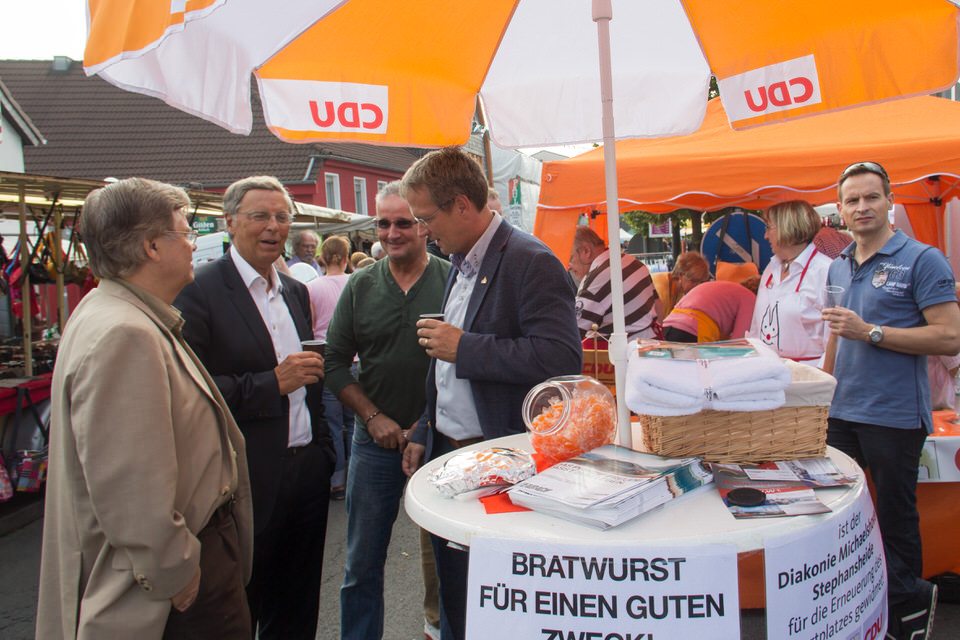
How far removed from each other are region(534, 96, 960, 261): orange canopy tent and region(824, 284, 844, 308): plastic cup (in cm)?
184

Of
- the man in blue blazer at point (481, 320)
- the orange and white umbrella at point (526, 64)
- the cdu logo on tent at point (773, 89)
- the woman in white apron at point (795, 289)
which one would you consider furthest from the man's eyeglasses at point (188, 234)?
the woman in white apron at point (795, 289)

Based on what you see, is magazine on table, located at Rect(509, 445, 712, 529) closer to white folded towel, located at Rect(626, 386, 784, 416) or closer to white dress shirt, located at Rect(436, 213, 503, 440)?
white folded towel, located at Rect(626, 386, 784, 416)

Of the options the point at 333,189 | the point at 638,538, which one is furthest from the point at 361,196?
the point at 638,538

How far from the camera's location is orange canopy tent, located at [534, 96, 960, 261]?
4336 mm

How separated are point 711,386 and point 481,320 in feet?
2.66

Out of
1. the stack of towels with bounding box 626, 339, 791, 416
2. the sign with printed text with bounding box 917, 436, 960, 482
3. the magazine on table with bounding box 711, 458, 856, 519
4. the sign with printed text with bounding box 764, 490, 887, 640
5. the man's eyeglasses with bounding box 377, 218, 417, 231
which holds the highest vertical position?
the man's eyeglasses with bounding box 377, 218, 417, 231

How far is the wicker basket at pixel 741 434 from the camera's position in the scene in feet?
5.42

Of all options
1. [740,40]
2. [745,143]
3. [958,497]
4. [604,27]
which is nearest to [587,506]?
[604,27]

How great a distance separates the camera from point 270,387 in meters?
2.21

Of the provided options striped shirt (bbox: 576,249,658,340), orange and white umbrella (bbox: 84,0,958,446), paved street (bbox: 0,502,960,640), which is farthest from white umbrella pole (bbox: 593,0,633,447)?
striped shirt (bbox: 576,249,658,340)

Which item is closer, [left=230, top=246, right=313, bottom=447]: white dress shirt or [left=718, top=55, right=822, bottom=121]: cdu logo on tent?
[left=718, top=55, right=822, bottom=121]: cdu logo on tent

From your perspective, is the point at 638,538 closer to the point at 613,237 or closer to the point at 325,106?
the point at 613,237

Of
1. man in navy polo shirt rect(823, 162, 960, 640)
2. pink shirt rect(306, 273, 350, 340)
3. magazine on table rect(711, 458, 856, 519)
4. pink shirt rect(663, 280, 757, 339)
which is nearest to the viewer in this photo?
magazine on table rect(711, 458, 856, 519)

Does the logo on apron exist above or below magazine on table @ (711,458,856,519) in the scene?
above
